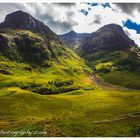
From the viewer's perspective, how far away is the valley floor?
56750 millimetres

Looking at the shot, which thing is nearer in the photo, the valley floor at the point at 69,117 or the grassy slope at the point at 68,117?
the valley floor at the point at 69,117

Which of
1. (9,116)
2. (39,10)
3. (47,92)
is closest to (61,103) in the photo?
(9,116)

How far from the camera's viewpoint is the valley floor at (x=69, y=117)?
5675 centimetres

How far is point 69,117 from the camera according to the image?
281 ft

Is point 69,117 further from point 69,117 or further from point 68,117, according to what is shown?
point 68,117

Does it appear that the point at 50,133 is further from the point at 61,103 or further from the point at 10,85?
the point at 10,85

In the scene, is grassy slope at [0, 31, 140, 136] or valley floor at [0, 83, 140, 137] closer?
valley floor at [0, 83, 140, 137]

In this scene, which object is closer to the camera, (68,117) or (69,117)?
(69,117)

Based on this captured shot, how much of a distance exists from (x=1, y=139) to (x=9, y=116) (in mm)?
42452

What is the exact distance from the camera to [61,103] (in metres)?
125

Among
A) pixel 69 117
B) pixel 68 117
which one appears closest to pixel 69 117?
pixel 69 117

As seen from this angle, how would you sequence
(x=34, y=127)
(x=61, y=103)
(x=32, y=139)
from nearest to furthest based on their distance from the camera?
1. (x=32, y=139)
2. (x=34, y=127)
3. (x=61, y=103)

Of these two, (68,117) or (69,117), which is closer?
(69,117)

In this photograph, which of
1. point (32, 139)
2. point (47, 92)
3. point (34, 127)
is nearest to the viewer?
point (32, 139)
